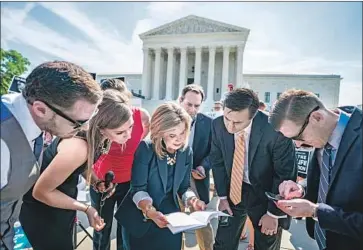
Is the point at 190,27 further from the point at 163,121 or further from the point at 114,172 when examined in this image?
the point at 163,121

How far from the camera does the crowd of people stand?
1.17m

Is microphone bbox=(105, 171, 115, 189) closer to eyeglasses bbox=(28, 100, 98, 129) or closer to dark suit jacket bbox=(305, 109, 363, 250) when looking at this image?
eyeglasses bbox=(28, 100, 98, 129)

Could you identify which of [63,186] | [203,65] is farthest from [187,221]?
[203,65]

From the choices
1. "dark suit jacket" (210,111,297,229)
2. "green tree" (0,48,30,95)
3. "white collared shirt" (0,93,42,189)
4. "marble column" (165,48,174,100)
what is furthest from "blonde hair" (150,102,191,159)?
"marble column" (165,48,174,100)

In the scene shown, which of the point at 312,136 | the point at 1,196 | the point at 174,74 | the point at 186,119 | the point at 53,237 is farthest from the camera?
the point at 174,74

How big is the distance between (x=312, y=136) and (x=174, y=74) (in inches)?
1393

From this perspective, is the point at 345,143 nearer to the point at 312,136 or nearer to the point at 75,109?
the point at 312,136

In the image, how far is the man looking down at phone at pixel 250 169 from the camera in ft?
6.76

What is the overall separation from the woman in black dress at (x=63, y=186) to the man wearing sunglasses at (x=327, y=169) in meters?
1.03

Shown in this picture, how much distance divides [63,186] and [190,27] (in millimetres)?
35604

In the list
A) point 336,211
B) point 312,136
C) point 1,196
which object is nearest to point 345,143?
point 312,136

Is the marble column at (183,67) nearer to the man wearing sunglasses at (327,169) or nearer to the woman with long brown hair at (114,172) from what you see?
the woman with long brown hair at (114,172)

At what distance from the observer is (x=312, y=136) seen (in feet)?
5.02

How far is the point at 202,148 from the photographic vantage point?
9.50 ft
